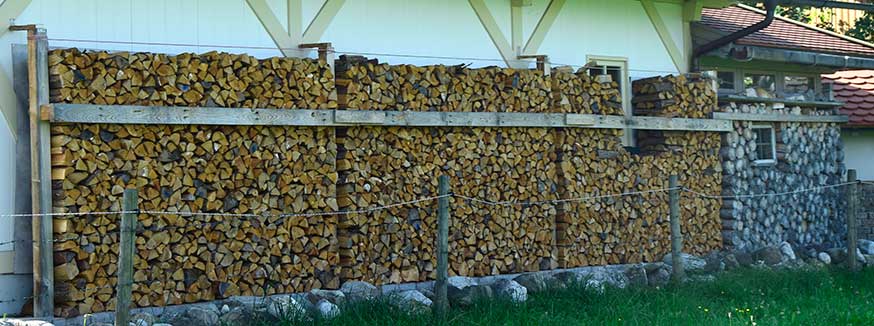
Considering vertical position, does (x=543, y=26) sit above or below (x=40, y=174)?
above

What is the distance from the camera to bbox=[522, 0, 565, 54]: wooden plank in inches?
607

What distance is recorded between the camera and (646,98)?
54.6ft

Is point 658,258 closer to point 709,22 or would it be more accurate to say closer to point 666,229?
point 666,229

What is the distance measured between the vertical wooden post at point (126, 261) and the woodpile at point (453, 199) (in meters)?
4.39

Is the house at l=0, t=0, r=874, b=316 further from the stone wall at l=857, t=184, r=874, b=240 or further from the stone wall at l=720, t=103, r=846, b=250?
the stone wall at l=857, t=184, r=874, b=240

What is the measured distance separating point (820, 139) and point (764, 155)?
1.52m

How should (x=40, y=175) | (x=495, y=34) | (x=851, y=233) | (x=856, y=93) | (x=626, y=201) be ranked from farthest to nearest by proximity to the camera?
1. (x=856, y=93)
2. (x=851, y=233)
3. (x=626, y=201)
4. (x=495, y=34)
5. (x=40, y=175)

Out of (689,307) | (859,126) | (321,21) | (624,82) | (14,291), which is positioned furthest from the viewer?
(859,126)

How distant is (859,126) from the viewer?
21.0m

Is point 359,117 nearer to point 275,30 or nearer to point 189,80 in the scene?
point 275,30

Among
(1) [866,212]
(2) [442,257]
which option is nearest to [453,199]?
(2) [442,257]

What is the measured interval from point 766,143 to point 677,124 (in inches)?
106

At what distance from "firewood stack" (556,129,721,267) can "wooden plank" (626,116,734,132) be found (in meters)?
0.17

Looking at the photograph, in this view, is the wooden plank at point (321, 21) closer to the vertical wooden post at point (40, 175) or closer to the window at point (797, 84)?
the vertical wooden post at point (40, 175)
